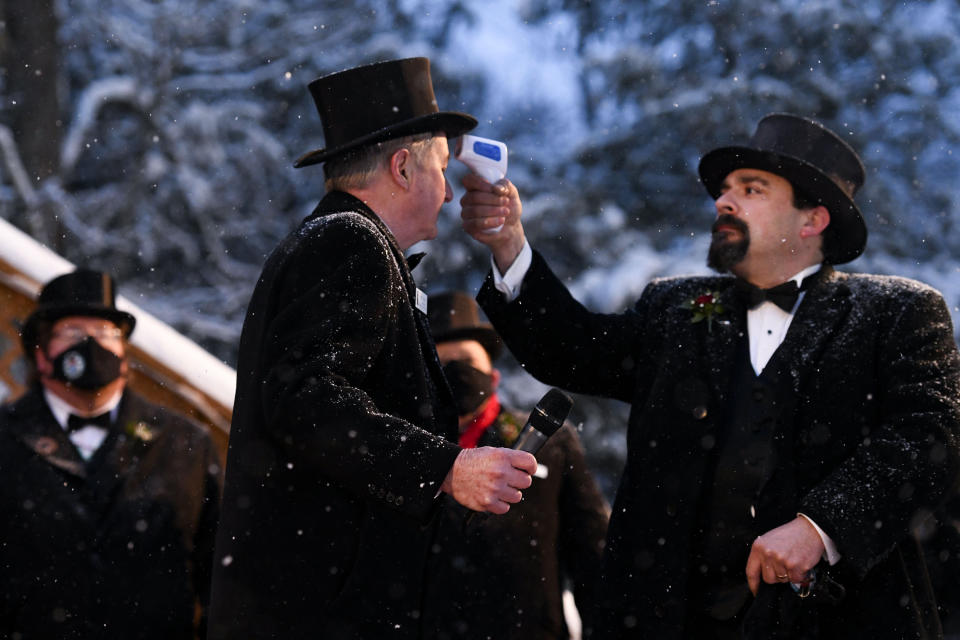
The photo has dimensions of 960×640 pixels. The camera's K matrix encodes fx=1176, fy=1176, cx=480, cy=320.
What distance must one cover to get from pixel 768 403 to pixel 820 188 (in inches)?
32.6

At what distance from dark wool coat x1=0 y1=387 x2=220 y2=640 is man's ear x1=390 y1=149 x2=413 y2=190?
2.40 m

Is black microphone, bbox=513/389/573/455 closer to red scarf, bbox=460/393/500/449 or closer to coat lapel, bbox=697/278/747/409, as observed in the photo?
coat lapel, bbox=697/278/747/409

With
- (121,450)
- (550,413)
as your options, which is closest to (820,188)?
(550,413)

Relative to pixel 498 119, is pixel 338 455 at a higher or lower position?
lower

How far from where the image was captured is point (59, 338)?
514cm

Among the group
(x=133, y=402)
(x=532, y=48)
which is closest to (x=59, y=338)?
(x=133, y=402)

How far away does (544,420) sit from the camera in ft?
8.17

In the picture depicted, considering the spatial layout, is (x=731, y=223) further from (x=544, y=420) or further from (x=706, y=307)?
(x=544, y=420)

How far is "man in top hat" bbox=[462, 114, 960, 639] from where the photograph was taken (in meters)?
3.30

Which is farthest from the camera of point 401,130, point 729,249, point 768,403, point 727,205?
point 727,205

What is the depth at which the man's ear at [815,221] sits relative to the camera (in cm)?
396

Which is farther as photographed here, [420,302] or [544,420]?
[420,302]

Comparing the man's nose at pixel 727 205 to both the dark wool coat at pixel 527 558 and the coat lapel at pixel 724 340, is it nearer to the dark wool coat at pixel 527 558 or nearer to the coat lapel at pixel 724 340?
the coat lapel at pixel 724 340

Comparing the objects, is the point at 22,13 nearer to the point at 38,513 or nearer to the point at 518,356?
the point at 38,513
